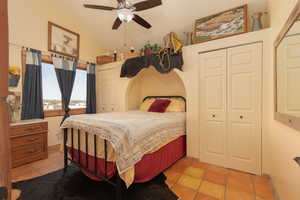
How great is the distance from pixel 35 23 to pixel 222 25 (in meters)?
3.56

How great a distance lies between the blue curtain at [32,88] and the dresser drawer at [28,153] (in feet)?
2.08

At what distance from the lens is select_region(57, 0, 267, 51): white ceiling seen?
2.36 meters

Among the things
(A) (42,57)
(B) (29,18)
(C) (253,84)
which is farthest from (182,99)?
(B) (29,18)

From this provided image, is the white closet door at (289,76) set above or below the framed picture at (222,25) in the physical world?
below

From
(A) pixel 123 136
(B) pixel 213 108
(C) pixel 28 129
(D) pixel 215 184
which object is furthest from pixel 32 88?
(D) pixel 215 184

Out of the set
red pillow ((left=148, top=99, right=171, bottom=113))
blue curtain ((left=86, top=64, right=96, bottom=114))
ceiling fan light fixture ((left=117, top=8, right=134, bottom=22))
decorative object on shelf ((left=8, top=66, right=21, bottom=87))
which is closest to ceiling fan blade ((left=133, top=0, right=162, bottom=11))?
ceiling fan light fixture ((left=117, top=8, right=134, bottom=22))

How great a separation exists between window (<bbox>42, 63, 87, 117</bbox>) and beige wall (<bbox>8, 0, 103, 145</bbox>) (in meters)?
0.23

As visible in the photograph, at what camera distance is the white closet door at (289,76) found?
3.36 feet

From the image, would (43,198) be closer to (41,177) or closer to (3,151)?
(41,177)

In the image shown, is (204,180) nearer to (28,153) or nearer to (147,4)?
(147,4)

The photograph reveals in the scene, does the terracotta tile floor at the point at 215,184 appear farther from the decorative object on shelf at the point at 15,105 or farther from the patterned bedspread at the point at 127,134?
the decorative object on shelf at the point at 15,105

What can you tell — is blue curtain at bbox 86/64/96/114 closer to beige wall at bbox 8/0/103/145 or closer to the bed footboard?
beige wall at bbox 8/0/103/145

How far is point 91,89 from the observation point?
378 cm

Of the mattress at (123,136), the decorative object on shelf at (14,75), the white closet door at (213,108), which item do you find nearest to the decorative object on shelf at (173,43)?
the white closet door at (213,108)
